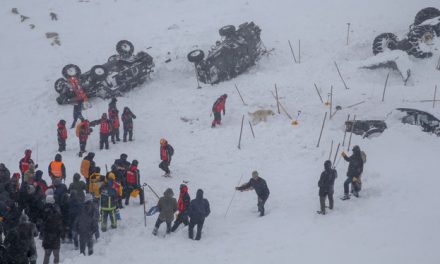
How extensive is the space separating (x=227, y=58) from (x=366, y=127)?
8783 millimetres

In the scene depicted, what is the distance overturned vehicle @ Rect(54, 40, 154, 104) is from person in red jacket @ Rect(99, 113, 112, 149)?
181 inches

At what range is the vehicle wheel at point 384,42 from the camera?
25516 millimetres

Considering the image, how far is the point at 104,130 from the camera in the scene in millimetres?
19875

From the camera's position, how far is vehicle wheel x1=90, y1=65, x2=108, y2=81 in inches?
952

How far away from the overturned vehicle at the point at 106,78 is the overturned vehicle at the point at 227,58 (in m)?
2.60

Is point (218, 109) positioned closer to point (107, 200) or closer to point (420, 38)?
point (107, 200)

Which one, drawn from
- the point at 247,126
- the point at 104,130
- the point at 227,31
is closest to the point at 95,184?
the point at 104,130

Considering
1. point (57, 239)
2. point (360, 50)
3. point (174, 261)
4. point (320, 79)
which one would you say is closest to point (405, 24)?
point (360, 50)

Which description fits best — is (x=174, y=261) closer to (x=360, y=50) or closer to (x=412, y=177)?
(x=412, y=177)

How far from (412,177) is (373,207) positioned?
212 cm

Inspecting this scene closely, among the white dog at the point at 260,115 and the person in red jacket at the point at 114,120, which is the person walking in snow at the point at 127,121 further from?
the white dog at the point at 260,115

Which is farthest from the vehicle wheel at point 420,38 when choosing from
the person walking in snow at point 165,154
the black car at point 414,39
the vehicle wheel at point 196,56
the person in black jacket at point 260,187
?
the person in black jacket at point 260,187

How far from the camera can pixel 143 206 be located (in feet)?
51.1

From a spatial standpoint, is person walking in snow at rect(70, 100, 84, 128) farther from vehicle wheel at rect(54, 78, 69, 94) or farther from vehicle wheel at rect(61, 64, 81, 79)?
vehicle wheel at rect(61, 64, 81, 79)
